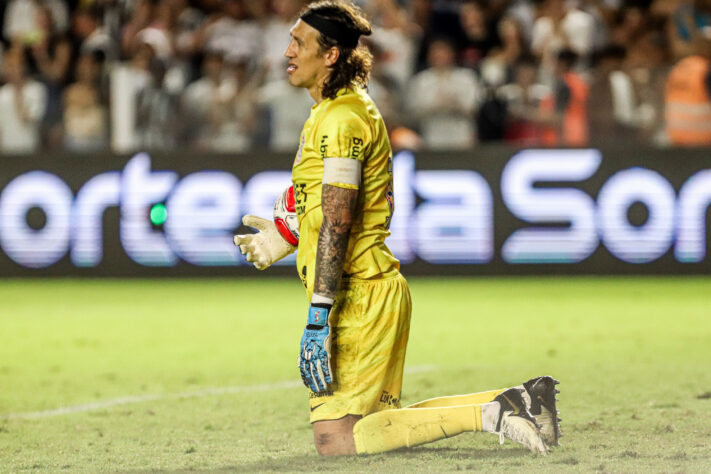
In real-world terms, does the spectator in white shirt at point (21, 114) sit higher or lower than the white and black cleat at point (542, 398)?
higher

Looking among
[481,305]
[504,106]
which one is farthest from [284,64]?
[481,305]

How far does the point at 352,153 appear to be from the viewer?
4.53 m

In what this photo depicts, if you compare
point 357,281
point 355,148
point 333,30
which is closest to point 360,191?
point 355,148

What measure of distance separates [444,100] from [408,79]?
18.9 inches

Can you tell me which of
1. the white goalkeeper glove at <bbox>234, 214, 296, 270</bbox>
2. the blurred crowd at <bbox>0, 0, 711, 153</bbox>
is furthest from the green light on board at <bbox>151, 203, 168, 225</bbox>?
the blurred crowd at <bbox>0, 0, 711, 153</bbox>

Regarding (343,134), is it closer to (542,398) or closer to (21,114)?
(542,398)

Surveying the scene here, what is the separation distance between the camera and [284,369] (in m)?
7.75

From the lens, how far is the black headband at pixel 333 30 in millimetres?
4707

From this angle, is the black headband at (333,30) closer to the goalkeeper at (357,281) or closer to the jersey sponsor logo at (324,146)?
the goalkeeper at (357,281)

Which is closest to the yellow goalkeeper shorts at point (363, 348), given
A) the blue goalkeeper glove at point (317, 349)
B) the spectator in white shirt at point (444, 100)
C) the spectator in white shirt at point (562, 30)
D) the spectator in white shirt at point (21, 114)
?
the blue goalkeeper glove at point (317, 349)

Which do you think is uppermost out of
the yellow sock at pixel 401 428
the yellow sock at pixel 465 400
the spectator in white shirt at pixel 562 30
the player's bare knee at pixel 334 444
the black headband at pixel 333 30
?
the spectator in white shirt at pixel 562 30

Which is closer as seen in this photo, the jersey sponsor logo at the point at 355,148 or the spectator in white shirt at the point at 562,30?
the jersey sponsor logo at the point at 355,148

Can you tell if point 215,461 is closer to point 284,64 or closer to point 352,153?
point 352,153

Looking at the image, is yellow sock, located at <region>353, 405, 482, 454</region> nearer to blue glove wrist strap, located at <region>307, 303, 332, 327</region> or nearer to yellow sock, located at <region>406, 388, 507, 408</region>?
yellow sock, located at <region>406, 388, 507, 408</region>
